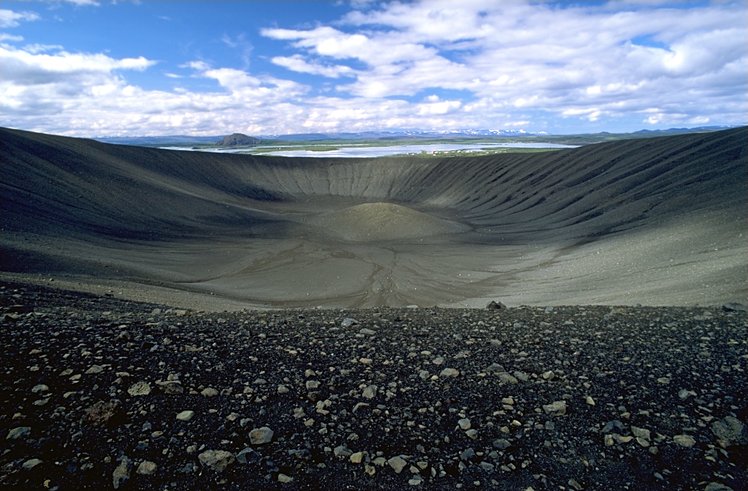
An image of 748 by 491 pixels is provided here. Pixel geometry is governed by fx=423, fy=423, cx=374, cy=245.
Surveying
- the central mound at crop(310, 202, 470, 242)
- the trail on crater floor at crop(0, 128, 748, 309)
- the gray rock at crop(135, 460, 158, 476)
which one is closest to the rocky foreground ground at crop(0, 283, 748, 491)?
the gray rock at crop(135, 460, 158, 476)

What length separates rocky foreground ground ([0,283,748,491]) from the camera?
120 inches

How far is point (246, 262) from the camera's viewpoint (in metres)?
26.3

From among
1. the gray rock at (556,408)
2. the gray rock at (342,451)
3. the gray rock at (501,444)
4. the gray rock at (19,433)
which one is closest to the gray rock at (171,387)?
the gray rock at (19,433)

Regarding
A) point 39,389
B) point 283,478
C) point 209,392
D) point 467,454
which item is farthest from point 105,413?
point 467,454

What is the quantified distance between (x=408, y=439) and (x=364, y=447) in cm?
37

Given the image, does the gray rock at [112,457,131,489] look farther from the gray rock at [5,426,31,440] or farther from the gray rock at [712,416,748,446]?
the gray rock at [712,416,748,446]

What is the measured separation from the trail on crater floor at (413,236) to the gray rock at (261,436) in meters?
10.3

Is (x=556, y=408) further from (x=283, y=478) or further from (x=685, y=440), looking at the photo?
(x=283, y=478)

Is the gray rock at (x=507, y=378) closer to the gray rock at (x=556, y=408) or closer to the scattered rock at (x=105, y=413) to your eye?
the gray rock at (x=556, y=408)

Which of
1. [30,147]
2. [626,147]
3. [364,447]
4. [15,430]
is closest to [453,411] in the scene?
[364,447]

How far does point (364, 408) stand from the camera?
3799 mm

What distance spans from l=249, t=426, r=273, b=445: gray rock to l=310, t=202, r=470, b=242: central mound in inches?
1234

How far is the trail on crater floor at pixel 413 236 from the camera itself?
15836 millimetres

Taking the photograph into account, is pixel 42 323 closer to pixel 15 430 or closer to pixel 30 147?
pixel 15 430
